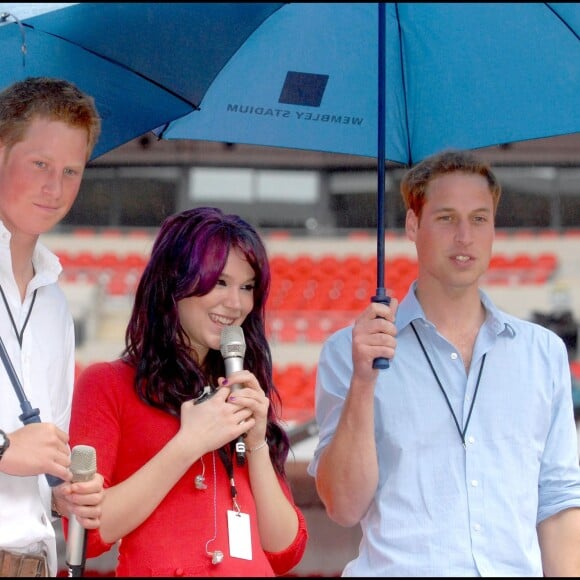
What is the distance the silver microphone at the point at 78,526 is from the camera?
144cm

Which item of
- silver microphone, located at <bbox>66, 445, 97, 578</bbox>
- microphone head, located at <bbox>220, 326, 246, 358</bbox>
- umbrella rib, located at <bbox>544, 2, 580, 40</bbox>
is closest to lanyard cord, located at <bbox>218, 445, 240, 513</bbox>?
microphone head, located at <bbox>220, 326, 246, 358</bbox>

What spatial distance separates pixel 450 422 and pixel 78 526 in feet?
2.77

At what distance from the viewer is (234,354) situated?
164 centimetres

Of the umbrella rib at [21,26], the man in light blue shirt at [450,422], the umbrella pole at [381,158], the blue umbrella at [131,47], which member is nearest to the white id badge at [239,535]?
the man in light blue shirt at [450,422]

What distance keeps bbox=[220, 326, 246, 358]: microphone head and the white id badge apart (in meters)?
0.30

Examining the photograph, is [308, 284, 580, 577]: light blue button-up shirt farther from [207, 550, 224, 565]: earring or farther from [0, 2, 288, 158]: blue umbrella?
[0, 2, 288, 158]: blue umbrella

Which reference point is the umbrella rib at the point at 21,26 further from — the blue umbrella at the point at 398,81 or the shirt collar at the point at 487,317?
the shirt collar at the point at 487,317

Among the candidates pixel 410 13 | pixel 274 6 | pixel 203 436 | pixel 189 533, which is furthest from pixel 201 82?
pixel 189 533

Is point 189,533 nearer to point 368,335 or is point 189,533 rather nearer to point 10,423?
point 10,423

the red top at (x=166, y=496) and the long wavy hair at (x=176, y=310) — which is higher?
the long wavy hair at (x=176, y=310)

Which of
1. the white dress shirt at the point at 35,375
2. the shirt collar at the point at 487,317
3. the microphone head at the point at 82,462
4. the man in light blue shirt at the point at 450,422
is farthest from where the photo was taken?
the shirt collar at the point at 487,317

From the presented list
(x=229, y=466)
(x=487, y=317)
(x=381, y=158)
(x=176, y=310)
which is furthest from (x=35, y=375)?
(x=487, y=317)

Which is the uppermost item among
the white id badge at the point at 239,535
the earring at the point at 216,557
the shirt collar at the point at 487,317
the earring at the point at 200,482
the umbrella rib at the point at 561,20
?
the umbrella rib at the point at 561,20

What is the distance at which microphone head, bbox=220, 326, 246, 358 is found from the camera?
1647 millimetres
